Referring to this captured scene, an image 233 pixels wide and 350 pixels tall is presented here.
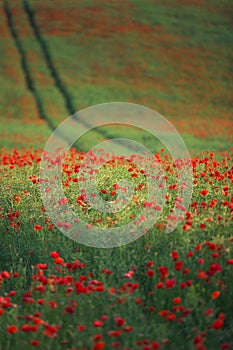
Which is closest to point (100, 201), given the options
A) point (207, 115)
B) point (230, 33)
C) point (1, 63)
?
point (207, 115)

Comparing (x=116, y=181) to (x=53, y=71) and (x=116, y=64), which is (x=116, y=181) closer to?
(x=53, y=71)

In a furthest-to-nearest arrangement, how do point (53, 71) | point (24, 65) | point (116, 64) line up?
1. point (24, 65)
2. point (116, 64)
3. point (53, 71)

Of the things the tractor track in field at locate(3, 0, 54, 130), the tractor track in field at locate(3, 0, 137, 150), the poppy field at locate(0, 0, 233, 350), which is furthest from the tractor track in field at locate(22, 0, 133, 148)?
the tractor track in field at locate(3, 0, 54, 130)

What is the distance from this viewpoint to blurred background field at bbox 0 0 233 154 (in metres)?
29.5

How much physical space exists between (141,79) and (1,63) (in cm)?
981

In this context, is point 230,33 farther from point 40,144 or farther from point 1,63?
point 40,144

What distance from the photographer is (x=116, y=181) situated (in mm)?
8273

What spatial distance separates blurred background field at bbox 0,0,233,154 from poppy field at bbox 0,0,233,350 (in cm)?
13

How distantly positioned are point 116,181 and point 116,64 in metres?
30.0

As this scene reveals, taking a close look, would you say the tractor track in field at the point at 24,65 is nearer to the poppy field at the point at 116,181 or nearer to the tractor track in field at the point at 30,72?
the tractor track in field at the point at 30,72

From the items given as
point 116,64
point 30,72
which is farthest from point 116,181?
point 116,64

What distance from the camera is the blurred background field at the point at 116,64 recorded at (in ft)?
96.9

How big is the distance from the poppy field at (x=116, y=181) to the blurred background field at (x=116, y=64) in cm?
13

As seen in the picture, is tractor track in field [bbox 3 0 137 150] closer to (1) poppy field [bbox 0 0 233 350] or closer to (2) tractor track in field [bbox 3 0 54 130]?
(2) tractor track in field [bbox 3 0 54 130]
